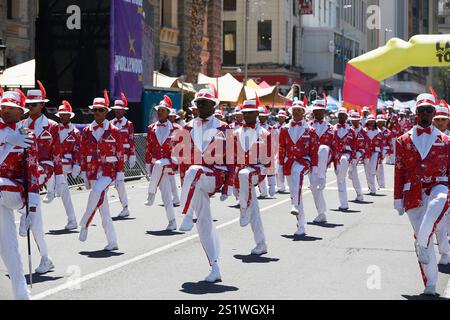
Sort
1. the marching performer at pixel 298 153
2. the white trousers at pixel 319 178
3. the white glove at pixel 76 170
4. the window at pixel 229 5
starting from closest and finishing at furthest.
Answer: the white glove at pixel 76 170
the marching performer at pixel 298 153
the white trousers at pixel 319 178
the window at pixel 229 5

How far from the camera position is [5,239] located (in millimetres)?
8031

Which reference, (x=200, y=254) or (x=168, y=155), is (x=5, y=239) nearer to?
(x=200, y=254)

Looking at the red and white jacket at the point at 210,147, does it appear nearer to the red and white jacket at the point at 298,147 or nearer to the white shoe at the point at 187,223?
the white shoe at the point at 187,223

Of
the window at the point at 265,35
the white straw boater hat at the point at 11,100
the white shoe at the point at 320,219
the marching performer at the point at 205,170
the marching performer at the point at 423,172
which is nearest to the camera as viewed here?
the white straw boater hat at the point at 11,100

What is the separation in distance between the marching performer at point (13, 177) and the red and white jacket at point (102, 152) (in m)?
3.53

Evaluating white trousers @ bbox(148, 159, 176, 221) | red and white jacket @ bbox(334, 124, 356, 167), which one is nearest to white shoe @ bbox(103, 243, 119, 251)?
white trousers @ bbox(148, 159, 176, 221)

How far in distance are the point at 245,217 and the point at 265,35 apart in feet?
216

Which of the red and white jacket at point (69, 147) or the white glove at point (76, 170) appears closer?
the white glove at point (76, 170)

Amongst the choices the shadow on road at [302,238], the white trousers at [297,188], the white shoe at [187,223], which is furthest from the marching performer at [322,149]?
the white shoe at [187,223]

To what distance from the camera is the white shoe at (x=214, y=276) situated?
982 cm

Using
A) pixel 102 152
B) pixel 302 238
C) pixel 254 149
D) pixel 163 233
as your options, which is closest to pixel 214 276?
pixel 254 149

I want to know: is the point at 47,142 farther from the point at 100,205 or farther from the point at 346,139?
the point at 346,139

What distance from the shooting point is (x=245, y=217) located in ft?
38.8

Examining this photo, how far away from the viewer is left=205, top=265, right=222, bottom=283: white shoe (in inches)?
387
